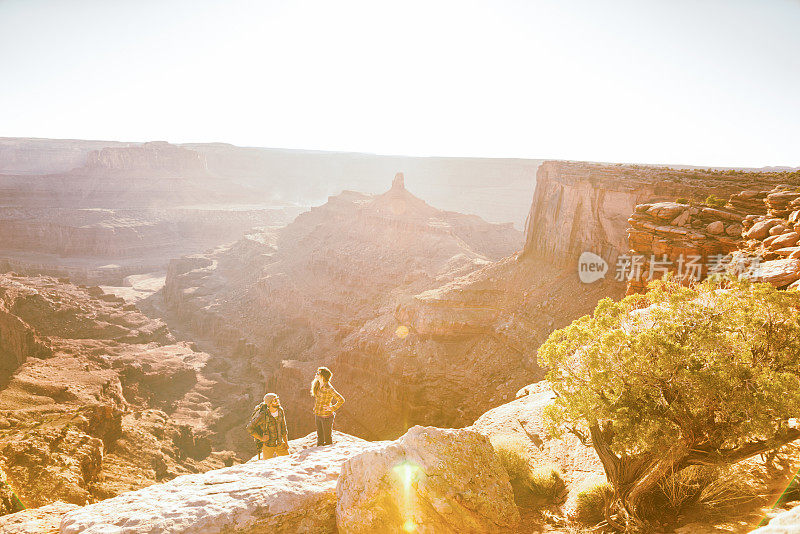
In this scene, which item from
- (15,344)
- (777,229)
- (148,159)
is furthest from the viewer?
(148,159)

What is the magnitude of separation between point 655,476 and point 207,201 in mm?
148944

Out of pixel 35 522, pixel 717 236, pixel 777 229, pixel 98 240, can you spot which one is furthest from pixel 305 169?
pixel 35 522

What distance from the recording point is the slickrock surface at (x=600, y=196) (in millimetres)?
27109

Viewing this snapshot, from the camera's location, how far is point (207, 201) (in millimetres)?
136125

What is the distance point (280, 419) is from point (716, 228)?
21267mm

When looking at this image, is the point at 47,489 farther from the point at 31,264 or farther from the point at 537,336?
the point at 31,264

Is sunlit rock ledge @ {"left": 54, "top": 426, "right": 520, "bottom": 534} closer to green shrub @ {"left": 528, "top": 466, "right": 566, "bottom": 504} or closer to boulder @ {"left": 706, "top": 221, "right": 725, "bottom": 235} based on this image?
green shrub @ {"left": 528, "top": 466, "right": 566, "bottom": 504}

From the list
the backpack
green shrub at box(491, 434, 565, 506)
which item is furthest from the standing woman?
green shrub at box(491, 434, 565, 506)

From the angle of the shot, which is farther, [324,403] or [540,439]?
[540,439]

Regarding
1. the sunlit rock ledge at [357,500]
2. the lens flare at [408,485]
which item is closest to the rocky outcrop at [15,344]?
the sunlit rock ledge at [357,500]

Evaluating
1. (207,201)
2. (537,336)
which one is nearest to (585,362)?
(537,336)

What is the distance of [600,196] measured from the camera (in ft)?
101

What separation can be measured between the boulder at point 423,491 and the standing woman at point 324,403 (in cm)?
318

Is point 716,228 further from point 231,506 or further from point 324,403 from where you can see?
point 231,506
